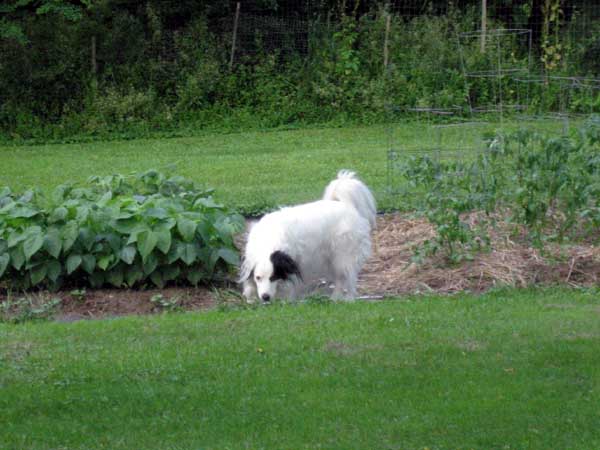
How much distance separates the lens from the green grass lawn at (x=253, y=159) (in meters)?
14.6

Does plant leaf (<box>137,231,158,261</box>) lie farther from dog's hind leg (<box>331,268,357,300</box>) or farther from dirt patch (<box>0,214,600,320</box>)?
dog's hind leg (<box>331,268,357,300</box>)

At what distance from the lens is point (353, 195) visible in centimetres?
1002

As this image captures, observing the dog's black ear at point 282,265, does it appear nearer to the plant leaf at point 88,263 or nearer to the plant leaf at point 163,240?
the plant leaf at point 163,240

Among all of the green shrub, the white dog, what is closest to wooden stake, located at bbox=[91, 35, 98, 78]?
the green shrub

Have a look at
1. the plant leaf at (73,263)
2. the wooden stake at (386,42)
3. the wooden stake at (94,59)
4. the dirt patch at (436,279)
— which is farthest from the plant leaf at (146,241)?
the wooden stake at (386,42)

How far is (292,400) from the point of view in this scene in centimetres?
592

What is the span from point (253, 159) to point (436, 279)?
27.5ft

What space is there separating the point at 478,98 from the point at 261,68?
4924 millimetres

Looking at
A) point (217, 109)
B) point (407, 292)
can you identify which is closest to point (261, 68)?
point (217, 109)

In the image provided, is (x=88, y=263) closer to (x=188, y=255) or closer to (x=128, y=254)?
(x=128, y=254)

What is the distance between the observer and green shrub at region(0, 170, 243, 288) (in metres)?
9.36

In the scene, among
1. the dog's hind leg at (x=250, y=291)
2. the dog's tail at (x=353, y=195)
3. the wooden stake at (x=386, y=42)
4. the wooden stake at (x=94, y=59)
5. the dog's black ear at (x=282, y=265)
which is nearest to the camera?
the dog's black ear at (x=282, y=265)

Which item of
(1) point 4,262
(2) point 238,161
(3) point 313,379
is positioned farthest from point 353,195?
(2) point 238,161

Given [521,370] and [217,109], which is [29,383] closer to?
[521,370]
